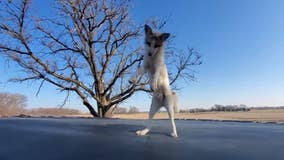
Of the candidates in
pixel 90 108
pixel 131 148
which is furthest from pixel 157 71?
pixel 90 108

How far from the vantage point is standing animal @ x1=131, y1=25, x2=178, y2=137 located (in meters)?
2.36

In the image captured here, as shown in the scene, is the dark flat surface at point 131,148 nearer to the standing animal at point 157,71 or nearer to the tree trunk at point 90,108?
the standing animal at point 157,71

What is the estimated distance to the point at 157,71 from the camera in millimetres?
2457

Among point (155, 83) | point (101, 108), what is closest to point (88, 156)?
point (155, 83)

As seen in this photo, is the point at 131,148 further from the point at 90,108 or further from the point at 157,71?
the point at 90,108

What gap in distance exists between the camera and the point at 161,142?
2428mm

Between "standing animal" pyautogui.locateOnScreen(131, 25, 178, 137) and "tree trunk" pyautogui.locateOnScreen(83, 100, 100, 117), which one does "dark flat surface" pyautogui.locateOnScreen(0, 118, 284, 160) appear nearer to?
"standing animal" pyautogui.locateOnScreen(131, 25, 178, 137)

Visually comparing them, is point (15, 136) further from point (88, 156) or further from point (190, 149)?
point (190, 149)

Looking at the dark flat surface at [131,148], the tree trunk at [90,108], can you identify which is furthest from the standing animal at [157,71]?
the tree trunk at [90,108]

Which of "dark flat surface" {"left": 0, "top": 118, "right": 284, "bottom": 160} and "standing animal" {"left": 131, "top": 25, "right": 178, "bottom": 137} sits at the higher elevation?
"standing animal" {"left": 131, "top": 25, "right": 178, "bottom": 137}

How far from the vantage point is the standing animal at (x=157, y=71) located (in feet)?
7.74

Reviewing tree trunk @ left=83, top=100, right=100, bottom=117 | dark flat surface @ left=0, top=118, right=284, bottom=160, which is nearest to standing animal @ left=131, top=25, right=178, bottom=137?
dark flat surface @ left=0, top=118, right=284, bottom=160

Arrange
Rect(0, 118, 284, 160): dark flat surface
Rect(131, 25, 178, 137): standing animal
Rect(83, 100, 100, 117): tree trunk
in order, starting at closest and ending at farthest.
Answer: Rect(0, 118, 284, 160): dark flat surface → Rect(131, 25, 178, 137): standing animal → Rect(83, 100, 100, 117): tree trunk

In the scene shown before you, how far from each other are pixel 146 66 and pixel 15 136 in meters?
1.36
